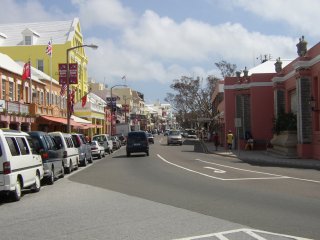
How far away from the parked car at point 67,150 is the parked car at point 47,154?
166cm

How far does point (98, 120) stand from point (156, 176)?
57.7 m

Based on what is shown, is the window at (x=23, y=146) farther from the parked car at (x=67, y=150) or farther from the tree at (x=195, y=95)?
the tree at (x=195, y=95)

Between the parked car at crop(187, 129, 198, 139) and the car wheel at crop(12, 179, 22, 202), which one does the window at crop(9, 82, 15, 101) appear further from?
the parked car at crop(187, 129, 198, 139)

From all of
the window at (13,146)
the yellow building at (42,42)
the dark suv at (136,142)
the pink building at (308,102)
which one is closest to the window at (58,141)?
the window at (13,146)

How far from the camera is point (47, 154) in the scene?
1938 cm

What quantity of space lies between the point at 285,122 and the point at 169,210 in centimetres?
2828

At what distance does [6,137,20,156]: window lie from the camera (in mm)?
14346

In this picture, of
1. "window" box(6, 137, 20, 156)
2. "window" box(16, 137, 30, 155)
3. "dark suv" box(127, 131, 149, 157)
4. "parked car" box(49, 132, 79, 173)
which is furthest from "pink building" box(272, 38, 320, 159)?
"window" box(6, 137, 20, 156)

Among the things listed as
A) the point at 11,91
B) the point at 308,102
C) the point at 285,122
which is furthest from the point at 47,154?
the point at 285,122

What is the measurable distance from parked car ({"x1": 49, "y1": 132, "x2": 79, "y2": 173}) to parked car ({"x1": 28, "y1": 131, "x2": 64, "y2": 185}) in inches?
65.4

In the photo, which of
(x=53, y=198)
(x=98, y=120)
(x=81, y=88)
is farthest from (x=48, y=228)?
(x=98, y=120)

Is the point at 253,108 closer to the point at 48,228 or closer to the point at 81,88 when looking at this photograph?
the point at 81,88

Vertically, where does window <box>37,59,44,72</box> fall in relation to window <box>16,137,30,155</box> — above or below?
above

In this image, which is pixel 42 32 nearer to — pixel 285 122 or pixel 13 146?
pixel 285 122
